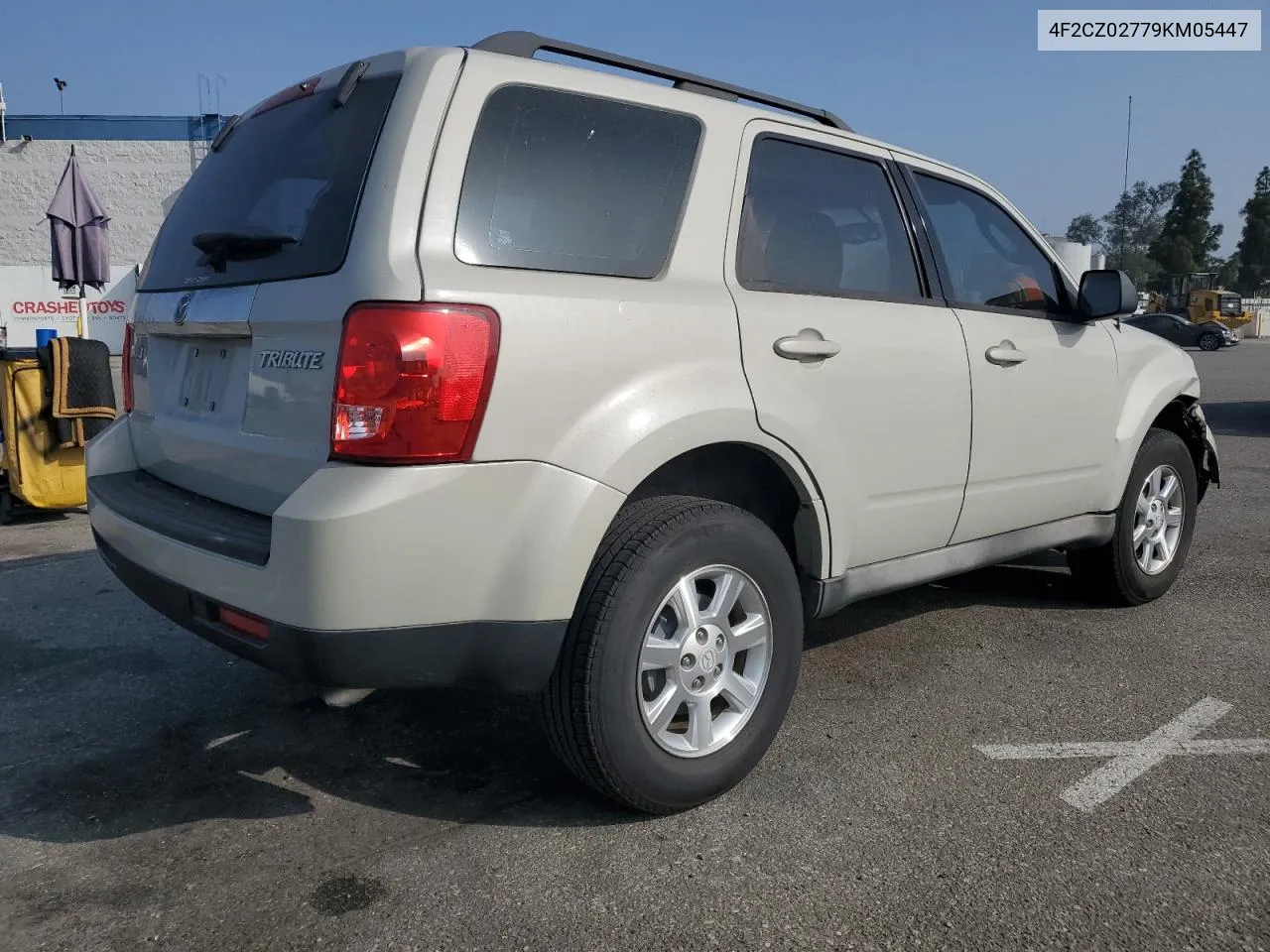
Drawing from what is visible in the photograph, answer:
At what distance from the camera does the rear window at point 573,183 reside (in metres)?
2.41

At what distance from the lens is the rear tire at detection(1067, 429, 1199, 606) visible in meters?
4.46

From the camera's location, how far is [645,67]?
2.97 m

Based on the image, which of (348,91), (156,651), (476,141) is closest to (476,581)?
(476,141)

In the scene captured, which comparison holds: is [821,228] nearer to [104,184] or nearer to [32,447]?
[32,447]

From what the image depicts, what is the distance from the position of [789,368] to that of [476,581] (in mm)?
1143

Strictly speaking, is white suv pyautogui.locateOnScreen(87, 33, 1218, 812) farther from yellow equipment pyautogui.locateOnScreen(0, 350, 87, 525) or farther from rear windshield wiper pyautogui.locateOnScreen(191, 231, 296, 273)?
yellow equipment pyautogui.locateOnScreen(0, 350, 87, 525)

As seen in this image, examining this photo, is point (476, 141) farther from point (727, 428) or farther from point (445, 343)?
point (727, 428)

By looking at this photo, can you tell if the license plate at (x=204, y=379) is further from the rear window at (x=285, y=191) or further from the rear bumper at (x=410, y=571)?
the rear bumper at (x=410, y=571)

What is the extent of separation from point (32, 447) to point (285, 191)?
4.85 m

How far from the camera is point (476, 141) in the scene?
242 cm

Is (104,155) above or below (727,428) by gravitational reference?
above

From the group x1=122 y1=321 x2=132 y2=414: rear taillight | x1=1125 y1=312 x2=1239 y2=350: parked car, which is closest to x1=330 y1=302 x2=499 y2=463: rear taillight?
x1=122 y1=321 x2=132 y2=414: rear taillight

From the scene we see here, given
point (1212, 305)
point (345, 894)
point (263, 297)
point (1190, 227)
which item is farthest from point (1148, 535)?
point (1190, 227)

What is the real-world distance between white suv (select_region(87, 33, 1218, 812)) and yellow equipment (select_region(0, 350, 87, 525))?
3.71 metres
